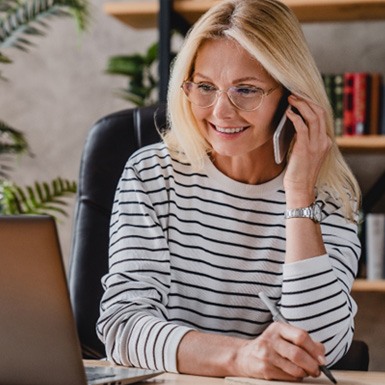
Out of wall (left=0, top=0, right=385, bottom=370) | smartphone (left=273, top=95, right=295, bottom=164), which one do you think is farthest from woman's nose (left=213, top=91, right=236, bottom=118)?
wall (left=0, top=0, right=385, bottom=370)

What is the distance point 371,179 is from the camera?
115 inches

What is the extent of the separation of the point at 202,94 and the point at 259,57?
5.0 inches

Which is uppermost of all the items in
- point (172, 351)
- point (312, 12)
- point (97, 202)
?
point (312, 12)

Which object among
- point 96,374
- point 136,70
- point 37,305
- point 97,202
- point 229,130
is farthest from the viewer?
point 136,70

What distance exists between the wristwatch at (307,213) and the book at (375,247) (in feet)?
3.57

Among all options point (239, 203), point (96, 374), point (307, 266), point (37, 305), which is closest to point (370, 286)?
point (239, 203)

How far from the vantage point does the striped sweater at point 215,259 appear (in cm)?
152

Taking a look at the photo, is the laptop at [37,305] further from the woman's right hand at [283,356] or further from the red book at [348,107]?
the red book at [348,107]

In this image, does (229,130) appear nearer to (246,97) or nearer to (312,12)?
(246,97)

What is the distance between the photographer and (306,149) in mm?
1641

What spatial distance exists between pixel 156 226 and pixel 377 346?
5.07 ft

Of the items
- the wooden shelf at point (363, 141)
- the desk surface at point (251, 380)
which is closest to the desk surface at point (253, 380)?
the desk surface at point (251, 380)

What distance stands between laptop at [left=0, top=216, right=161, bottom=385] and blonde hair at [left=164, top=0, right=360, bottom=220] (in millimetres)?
766

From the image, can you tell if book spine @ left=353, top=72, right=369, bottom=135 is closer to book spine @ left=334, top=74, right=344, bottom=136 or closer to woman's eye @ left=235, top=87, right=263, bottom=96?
book spine @ left=334, top=74, right=344, bottom=136
